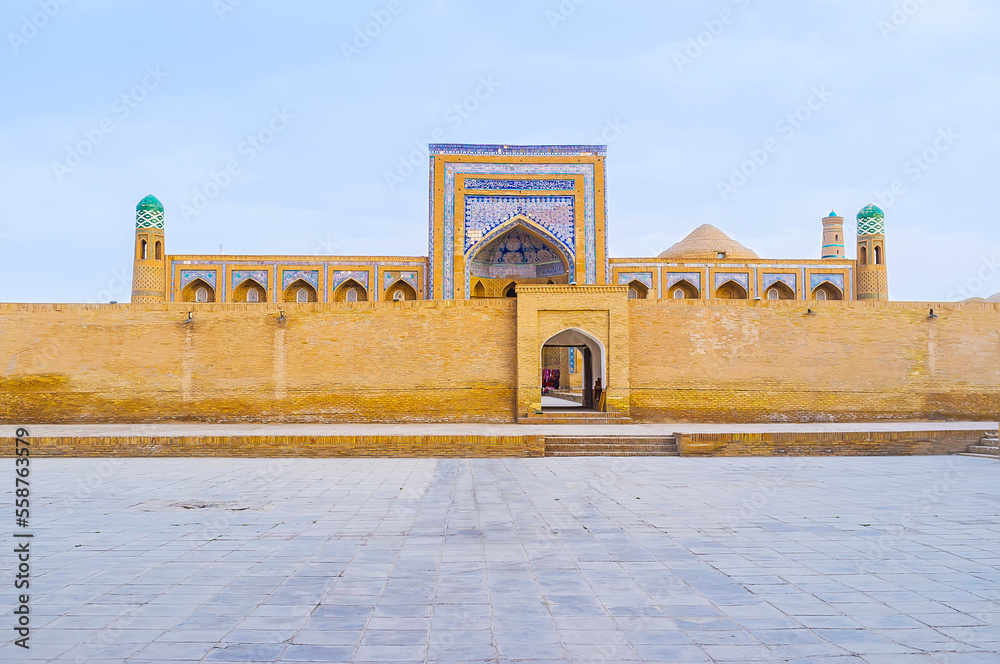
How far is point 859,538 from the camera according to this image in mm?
4078

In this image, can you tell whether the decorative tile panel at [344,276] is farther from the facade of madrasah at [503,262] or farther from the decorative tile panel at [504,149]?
the decorative tile panel at [504,149]

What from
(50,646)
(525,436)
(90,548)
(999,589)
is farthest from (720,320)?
(50,646)

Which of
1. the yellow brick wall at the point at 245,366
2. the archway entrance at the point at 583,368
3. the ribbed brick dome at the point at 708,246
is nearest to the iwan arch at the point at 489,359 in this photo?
the yellow brick wall at the point at 245,366

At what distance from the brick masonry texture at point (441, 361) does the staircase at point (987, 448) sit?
2.56m

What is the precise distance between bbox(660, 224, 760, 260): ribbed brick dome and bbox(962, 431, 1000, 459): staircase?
1356 centimetres

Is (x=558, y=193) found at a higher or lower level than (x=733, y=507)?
higher

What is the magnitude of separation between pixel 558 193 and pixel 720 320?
734 centimetres

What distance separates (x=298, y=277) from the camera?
19359mm

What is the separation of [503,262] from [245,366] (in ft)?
32.1

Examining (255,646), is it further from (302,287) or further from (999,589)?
(302,287)

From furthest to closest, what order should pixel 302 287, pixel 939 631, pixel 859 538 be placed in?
pixel 302 287, pixel 859 538, pixel 939 631

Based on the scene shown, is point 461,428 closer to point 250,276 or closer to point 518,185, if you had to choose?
point 518,185

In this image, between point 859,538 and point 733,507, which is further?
point 733,507

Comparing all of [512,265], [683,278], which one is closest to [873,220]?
[683,278]
